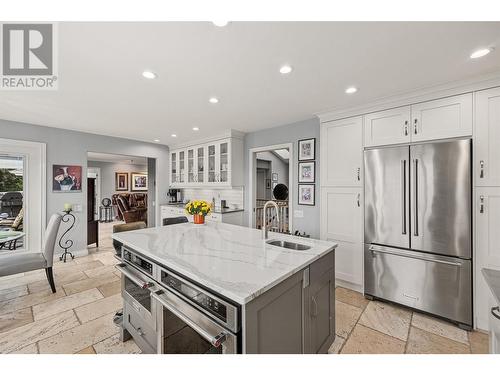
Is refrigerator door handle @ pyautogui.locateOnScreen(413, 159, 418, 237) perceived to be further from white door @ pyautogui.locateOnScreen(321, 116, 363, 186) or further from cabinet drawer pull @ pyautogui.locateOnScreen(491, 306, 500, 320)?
cabinet drawer pull @ pyautogui.locateOnScreen(491, 306, 500, 320)

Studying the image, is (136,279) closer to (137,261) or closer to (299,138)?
(137,261)

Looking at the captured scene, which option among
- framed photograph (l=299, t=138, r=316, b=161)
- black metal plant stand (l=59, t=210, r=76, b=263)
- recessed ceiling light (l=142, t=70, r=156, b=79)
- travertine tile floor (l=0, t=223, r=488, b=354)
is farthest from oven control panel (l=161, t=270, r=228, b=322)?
black metal plant stand (l=59, t=210, r=76, b=263)

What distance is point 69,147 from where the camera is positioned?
4125 mm

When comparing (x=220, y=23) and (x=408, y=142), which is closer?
(x=220, y=23)

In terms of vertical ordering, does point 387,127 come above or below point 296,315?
above

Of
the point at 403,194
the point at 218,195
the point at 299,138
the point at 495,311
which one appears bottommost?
the point at 495,311

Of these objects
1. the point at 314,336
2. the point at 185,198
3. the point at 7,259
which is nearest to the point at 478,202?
the point at 314,336

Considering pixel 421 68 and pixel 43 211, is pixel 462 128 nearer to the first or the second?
pixel 421 68

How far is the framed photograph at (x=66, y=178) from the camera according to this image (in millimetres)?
3979

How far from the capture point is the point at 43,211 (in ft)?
12.6

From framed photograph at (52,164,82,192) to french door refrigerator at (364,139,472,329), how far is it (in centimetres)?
513

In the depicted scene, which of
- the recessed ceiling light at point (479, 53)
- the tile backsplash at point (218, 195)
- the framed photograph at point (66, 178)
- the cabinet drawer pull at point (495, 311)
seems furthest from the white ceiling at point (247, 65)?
the tile backsplash at point (218, 195)

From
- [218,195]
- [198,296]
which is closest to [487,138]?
[198,296]

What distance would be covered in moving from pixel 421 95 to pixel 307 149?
5.01 ft
